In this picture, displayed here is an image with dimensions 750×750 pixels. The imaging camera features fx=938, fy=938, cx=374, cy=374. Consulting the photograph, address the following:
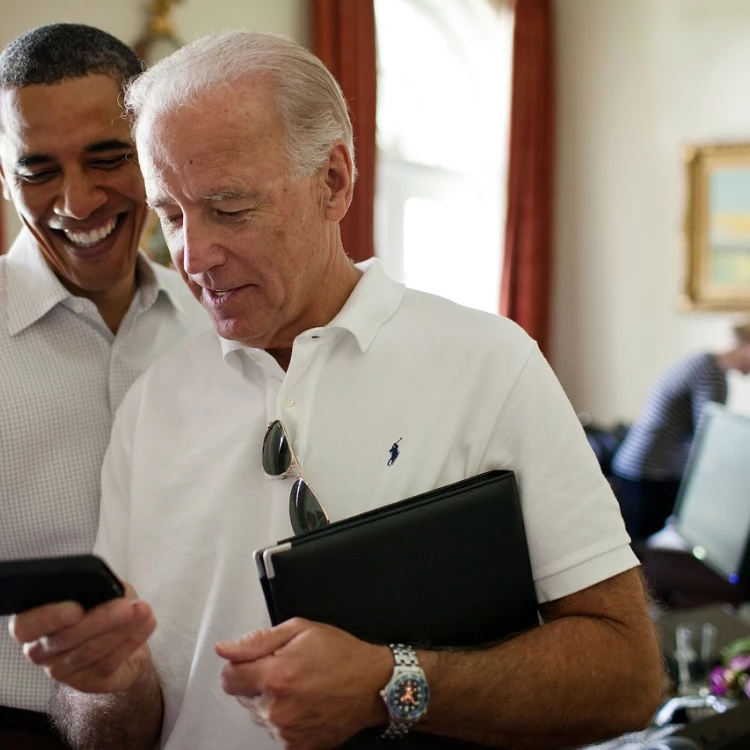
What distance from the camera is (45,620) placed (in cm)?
103

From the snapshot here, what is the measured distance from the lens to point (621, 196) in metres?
6.30

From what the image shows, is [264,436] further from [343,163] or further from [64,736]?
[64,736]

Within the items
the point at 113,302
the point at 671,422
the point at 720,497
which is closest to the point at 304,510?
the point at 113,302

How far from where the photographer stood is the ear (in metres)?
1.37

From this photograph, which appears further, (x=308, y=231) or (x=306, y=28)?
(x=306, y=28)

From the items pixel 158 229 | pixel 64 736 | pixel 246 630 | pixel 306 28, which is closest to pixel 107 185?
pixel 246 630

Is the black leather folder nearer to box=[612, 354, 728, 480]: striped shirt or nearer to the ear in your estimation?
the ear

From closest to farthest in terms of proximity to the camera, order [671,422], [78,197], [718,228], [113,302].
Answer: [78,197] < [113,302] < [671,422] < [718,228]

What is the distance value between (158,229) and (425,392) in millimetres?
2825

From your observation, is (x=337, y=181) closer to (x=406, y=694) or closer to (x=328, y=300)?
(x=328, y=300)

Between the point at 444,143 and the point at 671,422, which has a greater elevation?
the point at 444,143

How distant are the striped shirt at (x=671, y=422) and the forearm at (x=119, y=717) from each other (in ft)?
10.7

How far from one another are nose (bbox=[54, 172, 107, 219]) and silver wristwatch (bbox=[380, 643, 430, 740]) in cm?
89

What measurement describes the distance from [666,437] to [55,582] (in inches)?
143
